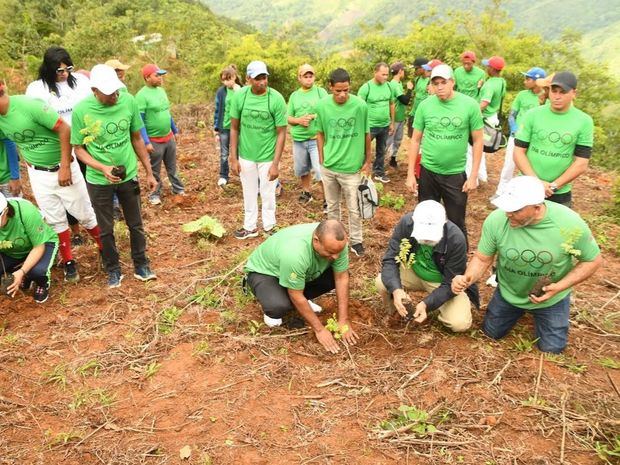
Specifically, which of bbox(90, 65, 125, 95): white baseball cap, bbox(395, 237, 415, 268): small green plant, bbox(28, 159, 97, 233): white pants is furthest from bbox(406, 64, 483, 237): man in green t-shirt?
bbox(28, 159, 97, 233): white pants

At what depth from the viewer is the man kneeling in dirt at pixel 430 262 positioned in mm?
3631

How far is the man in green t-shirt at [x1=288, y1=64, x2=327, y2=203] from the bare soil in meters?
2.60

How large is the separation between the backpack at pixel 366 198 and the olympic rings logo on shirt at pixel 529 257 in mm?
1884

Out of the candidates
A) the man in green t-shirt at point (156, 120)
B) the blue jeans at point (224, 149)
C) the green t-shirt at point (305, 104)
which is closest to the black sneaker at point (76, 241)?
the man in green t-shirt at point (156, 120)

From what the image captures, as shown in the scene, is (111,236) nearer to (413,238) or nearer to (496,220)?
(413,238)

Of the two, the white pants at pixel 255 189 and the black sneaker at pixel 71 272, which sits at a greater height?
the white pants at pixel 255 189

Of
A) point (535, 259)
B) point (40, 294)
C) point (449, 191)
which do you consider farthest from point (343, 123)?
point (40, 294)

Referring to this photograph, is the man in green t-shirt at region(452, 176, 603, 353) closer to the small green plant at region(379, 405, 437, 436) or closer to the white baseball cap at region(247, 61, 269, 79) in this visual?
the small green plant at region(379, 405, 437, 436)

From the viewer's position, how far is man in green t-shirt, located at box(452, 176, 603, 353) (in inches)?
129

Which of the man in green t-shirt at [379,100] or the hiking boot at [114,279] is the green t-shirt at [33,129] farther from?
the man in green t-shirt at [379,100]

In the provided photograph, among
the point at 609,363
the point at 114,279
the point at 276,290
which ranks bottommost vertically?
the point at 609,363

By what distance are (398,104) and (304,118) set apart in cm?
226

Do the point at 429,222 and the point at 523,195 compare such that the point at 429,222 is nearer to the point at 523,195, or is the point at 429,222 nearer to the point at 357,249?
the point at 523,195

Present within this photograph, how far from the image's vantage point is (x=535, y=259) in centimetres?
349
